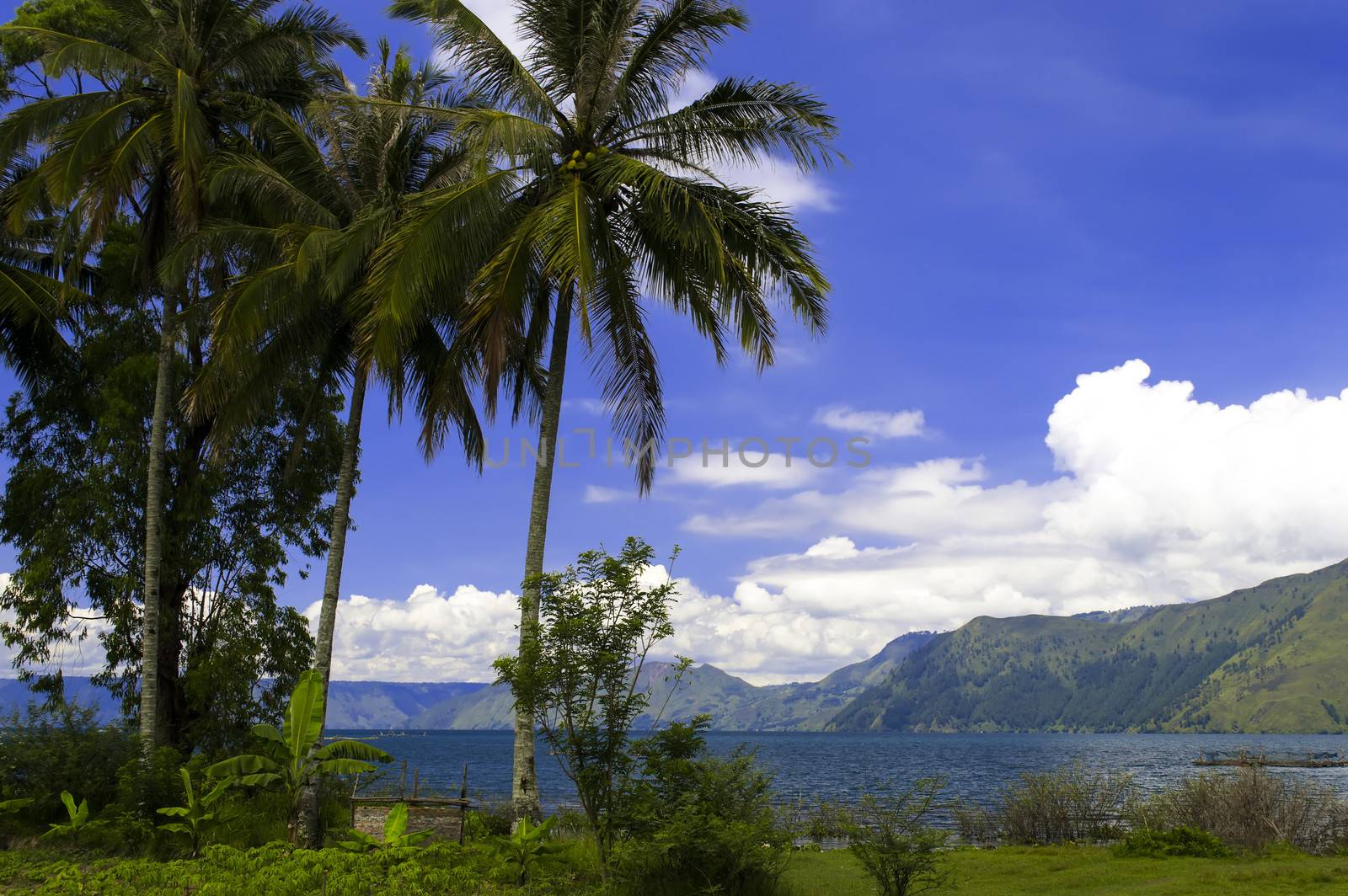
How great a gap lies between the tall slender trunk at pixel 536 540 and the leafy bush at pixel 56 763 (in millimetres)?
7166

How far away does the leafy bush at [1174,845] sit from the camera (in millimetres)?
17109

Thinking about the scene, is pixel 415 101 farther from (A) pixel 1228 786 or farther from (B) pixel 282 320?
(A) pixel 1228 786

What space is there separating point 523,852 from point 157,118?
1432cm

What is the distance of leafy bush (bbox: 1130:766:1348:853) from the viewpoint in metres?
18.2

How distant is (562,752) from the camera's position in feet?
40.7

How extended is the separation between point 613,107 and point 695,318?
3.56 metres

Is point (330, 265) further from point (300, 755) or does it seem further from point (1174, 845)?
point (1174, 845)

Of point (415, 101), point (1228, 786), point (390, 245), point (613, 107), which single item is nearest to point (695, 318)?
point (613, 107)

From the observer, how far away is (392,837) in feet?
38.4

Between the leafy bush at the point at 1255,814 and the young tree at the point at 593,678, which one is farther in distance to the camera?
the leafy bush at the point at 1255,814

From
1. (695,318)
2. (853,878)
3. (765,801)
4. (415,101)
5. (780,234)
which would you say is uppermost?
(415,101)

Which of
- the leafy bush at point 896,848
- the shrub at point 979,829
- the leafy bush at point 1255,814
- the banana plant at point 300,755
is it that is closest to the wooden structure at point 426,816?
the banana plant at point 300,755

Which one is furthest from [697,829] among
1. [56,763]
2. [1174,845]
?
[56,763]

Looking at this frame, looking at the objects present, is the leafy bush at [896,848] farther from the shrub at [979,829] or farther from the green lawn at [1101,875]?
the shrub at [979,829]
